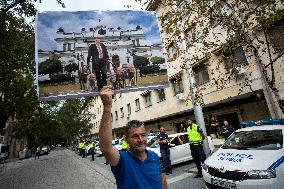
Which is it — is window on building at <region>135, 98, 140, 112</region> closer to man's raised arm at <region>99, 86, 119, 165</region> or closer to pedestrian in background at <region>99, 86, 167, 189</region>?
pedestrian in background at <region>99, 86, 167, 189</region>

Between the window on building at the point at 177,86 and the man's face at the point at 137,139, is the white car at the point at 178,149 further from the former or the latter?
the window on building at the point at 177,86

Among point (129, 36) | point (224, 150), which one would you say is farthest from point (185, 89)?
point (129, 36)

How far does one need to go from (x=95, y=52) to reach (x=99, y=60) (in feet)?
0.55

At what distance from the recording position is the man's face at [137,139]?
10.4 ft

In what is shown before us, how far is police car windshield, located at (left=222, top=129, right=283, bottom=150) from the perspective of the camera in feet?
22.4

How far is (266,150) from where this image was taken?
6570mm

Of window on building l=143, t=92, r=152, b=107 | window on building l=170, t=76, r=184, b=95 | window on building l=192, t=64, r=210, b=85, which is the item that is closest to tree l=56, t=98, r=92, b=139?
window on building l=143, t=92, r=152, b=107

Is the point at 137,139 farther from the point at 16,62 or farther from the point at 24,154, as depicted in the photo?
the point at 24,154

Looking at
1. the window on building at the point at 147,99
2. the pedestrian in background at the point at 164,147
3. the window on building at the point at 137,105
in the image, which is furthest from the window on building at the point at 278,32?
the window on building at the point at 137,105

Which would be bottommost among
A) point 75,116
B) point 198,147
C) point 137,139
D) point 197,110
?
point 198,147

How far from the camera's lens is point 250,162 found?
6188 mm

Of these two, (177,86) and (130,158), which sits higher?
(177,86)

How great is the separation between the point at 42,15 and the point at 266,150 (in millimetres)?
5636

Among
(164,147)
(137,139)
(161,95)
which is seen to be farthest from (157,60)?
(161,95)
